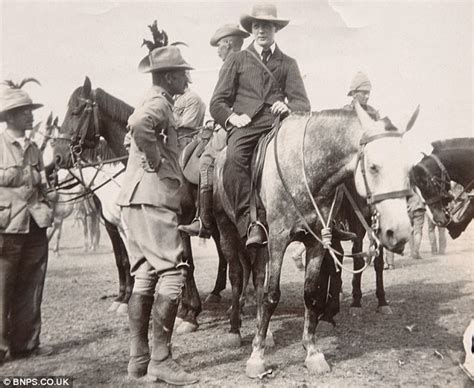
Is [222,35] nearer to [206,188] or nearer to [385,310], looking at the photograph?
[206,188]

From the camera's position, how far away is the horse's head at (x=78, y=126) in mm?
6105

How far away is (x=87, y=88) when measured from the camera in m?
6.08

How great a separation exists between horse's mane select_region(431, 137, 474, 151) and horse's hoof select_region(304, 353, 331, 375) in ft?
10.2

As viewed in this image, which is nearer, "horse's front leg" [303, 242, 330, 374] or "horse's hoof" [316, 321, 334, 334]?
"horse's front leg" [303, 242, 330, 374]

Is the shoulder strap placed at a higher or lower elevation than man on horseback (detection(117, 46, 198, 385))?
higher

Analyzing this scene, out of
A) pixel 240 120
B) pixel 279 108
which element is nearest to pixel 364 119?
pixel 279 108

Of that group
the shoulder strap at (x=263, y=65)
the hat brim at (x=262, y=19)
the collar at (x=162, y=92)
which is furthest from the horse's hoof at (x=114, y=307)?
the hat brim at (x=262, y=19)

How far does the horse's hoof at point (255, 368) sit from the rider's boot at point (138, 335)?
91cm

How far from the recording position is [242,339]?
5426mm

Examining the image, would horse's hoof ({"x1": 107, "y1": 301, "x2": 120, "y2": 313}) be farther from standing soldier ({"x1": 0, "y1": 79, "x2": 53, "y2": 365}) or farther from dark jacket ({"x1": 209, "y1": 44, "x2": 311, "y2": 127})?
dark jacket ({"x1": 209, "y1": 44, "x2": 311, "y2": 127})

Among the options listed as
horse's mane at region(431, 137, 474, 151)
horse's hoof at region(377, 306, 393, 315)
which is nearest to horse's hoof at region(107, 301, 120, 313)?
horse's hoof at region(377, 306, 393, 315)

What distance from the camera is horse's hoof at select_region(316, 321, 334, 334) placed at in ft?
18.6

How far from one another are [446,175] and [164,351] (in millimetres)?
3985

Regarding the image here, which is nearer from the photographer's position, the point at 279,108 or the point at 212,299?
the point at 279,108
